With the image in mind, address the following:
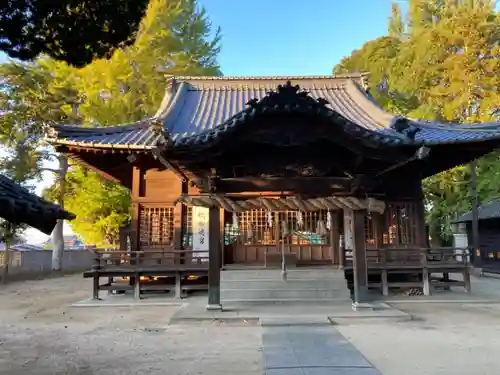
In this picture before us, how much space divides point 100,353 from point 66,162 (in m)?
17.9

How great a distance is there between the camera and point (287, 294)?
1080 centimetres

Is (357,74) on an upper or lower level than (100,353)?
upper

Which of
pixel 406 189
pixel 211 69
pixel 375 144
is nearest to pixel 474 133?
pixel 406 189

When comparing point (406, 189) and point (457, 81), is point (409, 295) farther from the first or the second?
point (457, 81)

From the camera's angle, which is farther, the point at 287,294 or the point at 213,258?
the point at 287,294

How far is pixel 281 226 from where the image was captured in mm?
13125

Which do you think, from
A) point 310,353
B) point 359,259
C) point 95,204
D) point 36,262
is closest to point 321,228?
point 359,259

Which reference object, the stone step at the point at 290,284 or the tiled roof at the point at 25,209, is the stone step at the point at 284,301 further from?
the tiled roof at the point at 25,209

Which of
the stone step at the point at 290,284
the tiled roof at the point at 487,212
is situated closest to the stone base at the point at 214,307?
the stone step at the point at 290,284

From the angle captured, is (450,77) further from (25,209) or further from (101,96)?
(25,209)

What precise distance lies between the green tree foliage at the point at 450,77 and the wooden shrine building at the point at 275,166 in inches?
284

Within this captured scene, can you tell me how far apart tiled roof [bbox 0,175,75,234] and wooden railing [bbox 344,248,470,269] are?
1015cm

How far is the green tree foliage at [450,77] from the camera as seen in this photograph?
65.7 ft

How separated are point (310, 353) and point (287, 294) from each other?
187 inches
